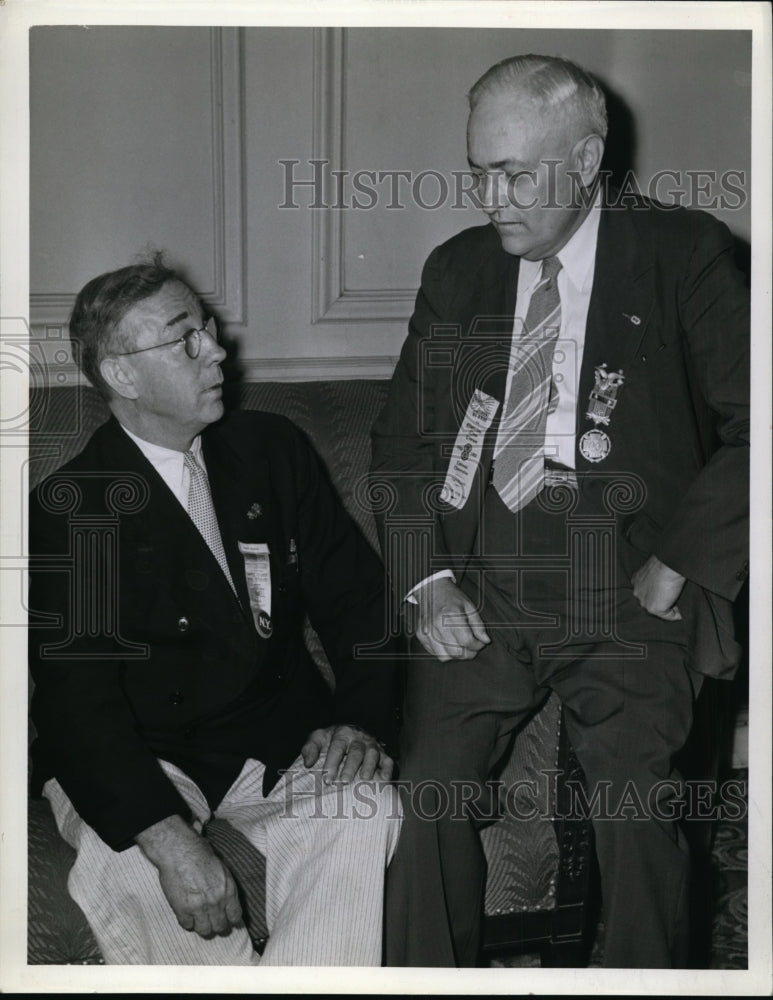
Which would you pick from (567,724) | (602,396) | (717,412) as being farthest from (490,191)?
(567,724)

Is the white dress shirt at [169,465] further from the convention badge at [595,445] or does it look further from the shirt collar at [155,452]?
the convention badge at [595,445]

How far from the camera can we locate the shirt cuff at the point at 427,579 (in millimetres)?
1903

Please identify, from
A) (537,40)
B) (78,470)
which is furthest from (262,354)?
(537,40)

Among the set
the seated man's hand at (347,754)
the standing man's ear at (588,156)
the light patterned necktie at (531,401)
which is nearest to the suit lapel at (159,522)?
the seated man's hand at (347,754)

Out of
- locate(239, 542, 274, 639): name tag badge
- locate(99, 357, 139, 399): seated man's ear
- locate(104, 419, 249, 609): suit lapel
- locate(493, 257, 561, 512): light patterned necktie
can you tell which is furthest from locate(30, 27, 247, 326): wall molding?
locate(493, 257, 561, 512): light patterned necktie

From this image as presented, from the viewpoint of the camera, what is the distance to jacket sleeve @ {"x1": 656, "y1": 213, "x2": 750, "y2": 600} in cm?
182

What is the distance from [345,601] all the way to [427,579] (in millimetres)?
164

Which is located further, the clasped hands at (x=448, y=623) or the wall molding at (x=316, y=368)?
the wall molding at (x=316, y=368)

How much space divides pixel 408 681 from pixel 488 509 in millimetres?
344

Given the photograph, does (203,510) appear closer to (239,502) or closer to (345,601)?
(239,502)

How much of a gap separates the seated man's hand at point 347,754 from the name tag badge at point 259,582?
0.21m

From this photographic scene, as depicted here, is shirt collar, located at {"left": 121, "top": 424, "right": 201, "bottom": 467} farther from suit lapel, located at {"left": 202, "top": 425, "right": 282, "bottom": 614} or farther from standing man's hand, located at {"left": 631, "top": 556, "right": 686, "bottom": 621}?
standing man's hand, located at {"left": 631, "top": 556, "right": 686, "bottom": 621}

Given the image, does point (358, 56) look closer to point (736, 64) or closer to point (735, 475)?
point (736, 64)

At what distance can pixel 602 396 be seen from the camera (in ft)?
6.02
